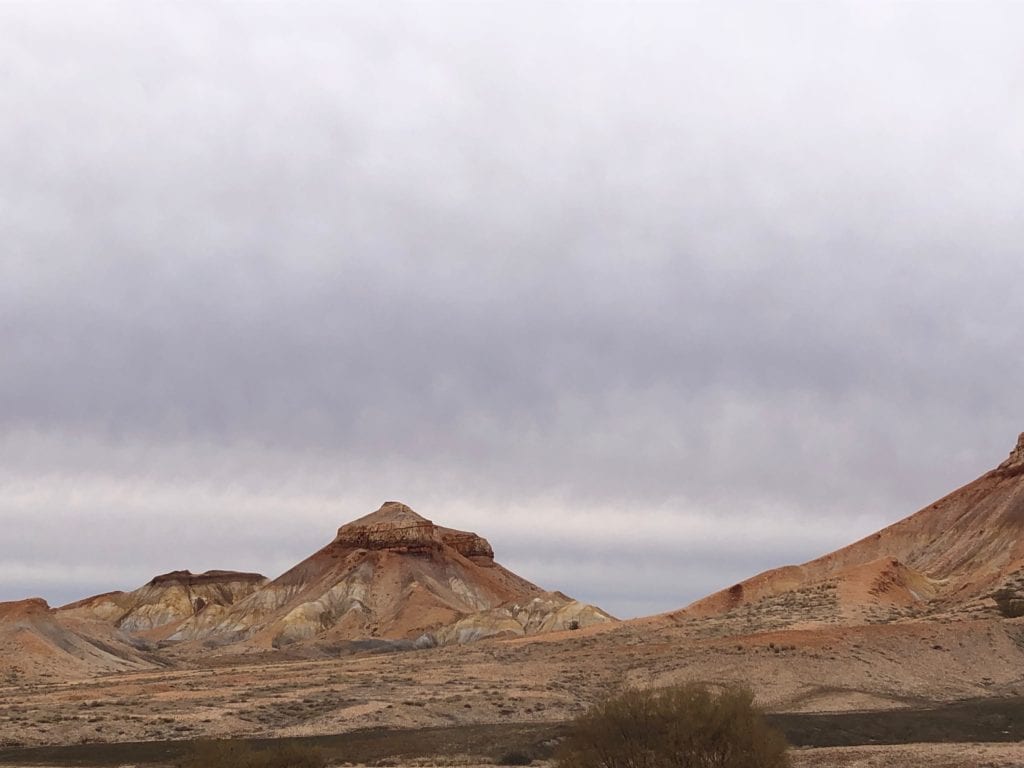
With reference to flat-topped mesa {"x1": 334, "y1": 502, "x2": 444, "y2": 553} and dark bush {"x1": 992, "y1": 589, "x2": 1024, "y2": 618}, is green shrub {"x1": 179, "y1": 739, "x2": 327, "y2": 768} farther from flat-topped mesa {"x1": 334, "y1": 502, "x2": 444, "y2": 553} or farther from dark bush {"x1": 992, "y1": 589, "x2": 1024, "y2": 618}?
flat-topped mesa {"x1": 334, "y1": 502, "x2": 444, "y2": 553}

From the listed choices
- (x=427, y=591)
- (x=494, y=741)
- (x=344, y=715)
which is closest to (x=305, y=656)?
(x=427, y=591)

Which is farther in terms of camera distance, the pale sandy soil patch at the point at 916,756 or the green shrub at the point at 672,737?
the pale sandy soil patch at the point at 916,756

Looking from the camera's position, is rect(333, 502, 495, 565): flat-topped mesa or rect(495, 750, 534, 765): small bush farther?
rect(333, 502, 495, 565): flat-topped mesa

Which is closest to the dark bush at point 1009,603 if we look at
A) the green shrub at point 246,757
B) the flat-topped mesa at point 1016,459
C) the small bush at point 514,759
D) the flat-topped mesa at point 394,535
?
the flat-topped mesa at point 1016,459

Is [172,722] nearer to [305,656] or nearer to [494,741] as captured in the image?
[494,741]

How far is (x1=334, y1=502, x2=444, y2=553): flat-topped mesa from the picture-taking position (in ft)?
→ 603

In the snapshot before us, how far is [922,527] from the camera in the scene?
391 ft

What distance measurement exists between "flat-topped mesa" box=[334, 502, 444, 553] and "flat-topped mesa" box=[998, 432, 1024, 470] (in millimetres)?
95989

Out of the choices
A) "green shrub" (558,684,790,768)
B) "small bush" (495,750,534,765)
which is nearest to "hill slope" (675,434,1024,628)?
"small bush" (495,750,534,765)

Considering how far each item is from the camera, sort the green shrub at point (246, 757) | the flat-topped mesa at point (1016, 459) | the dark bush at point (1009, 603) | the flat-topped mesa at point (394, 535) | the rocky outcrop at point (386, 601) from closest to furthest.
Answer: the green shrub at point (246, 757)
the dark bush at point (1009, 603)
the flat-topped mesa at point (1016, 459)
the rocky outcrop at point (386, 601)
the flat-topped mesa at point (394, 535)

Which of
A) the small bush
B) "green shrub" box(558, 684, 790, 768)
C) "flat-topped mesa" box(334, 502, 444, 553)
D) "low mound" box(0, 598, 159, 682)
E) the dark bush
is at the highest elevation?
"flat-topped mesa" box(334, 502, 444, 553)

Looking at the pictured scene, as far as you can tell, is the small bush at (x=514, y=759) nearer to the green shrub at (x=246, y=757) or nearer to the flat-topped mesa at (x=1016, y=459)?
the green shrub at (x=246, y=757)

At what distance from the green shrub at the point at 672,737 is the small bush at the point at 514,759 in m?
11.2

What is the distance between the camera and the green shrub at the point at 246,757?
29375mm
